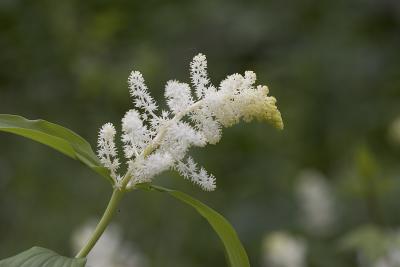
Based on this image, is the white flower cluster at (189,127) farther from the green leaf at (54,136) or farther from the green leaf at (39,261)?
the green leaf at (39,261)

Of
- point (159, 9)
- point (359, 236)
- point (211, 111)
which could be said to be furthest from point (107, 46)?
point (211, 111)

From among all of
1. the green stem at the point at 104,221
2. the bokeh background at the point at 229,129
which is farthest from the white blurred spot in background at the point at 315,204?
the green stem at the point at 104,221

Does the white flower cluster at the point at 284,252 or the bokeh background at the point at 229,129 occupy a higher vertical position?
the bokeh background at the point at 229,129

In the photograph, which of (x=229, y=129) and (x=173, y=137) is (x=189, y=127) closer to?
(x=173, y=137)

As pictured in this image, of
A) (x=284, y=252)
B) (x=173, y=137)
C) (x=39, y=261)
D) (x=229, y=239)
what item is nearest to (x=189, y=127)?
(x=173, y=137)

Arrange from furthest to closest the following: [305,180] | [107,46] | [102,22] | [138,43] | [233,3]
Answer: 1. [233,3]
2. [138,43]
3. [107,46]
4. [102,22]
5. [305,180]

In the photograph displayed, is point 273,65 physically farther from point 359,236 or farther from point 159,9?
point 359,236

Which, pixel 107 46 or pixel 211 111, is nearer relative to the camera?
pixel 211 111
